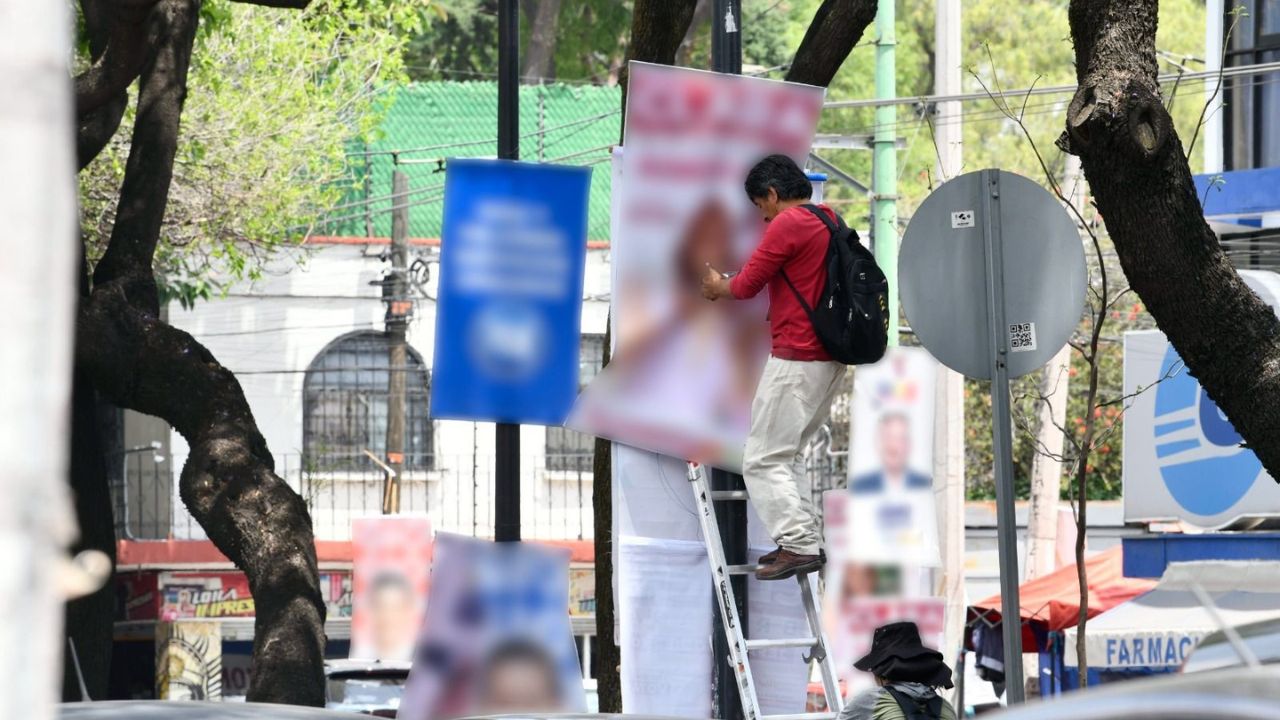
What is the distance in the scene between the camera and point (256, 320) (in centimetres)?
3238

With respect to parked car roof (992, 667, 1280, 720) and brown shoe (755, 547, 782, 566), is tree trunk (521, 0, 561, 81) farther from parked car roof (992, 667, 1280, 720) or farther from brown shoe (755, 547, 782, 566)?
parked car roof (992, 667, 1280, 720)

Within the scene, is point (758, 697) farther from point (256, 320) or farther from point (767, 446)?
point (256, 320)

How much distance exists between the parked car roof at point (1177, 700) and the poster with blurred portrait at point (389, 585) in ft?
34.0

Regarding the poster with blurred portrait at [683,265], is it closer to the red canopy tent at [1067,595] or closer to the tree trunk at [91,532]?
the tree trunk at [91,532]

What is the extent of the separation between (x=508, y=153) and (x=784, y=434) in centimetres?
418

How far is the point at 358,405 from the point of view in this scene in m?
32.7

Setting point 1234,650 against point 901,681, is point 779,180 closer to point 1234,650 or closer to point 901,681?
point 901,681

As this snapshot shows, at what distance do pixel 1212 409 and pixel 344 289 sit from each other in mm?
19808

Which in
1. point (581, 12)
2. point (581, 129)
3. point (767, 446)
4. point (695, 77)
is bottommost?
point (767, 446)

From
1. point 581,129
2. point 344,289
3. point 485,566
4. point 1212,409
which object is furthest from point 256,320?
point 485,566

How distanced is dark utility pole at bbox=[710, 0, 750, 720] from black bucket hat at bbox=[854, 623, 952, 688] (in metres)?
0.96

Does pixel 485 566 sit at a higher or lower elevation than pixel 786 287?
lower

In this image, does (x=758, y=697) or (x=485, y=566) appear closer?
(x=758, y=697)

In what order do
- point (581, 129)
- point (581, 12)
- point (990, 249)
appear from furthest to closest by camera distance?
point (581, 12)
point (581, 129)
point (990, 249)
